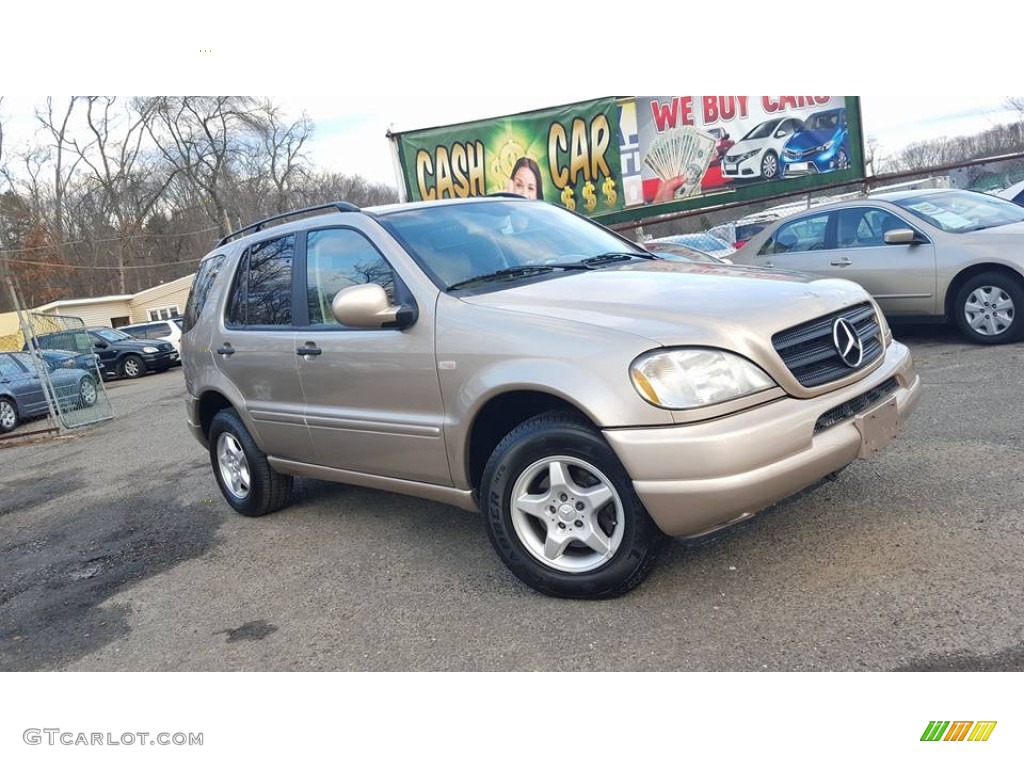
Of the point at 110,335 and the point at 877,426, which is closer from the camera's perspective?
the point at 877,426

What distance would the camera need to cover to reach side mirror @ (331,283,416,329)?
11.8 ft

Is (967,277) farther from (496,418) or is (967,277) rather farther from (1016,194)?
(1016,194)

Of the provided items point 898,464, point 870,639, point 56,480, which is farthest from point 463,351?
point 56,480

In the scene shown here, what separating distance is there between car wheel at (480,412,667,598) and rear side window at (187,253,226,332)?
293 centimetres

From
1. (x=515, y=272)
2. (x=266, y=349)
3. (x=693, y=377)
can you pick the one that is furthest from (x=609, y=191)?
(x=693, y=377)

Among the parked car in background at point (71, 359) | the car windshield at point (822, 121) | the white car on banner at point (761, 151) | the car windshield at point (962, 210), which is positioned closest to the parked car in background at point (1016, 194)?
the car windshield at point (822, 121)

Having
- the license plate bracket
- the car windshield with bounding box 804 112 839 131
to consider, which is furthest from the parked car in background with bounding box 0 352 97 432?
the car windshield with bounding box 804 112 839 131

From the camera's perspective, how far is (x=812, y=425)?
301 cm

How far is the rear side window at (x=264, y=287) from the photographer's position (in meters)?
4.56

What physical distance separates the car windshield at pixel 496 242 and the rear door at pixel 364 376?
0.20 meters

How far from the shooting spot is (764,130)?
14.9 meters

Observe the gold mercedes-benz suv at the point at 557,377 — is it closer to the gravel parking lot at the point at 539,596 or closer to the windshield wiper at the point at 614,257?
the windshield wiper at the point at 614,257

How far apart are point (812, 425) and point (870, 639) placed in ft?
2.52

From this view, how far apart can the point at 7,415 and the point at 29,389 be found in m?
0.63
